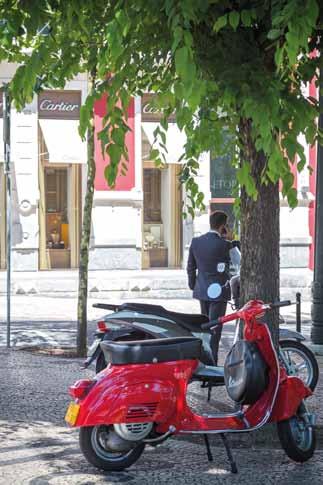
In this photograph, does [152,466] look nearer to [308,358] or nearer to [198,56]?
[198,56]

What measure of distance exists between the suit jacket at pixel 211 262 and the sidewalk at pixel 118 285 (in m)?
10.4

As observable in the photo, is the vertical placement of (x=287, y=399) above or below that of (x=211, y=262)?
below

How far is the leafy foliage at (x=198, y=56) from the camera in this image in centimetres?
529

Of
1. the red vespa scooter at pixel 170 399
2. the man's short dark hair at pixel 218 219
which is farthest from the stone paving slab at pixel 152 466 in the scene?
the man's short dark hair at pixel 218 219

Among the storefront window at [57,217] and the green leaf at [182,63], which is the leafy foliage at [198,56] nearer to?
the green leaf at [182,63]

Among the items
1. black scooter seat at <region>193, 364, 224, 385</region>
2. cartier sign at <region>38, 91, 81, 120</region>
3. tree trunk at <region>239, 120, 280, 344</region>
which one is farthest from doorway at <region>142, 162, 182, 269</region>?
tree trunk at <region>239, 120, 280, 344</region>

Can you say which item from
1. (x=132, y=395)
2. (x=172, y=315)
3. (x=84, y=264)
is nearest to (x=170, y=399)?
(x=132, y=395)

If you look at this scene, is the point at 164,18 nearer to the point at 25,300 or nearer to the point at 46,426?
the point at 46,426

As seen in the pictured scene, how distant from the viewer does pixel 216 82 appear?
6227mm

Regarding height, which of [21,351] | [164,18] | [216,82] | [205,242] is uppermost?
[164,18]

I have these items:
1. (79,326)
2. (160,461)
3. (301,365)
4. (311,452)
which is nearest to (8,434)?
(160,461)

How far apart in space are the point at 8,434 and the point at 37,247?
15029 mm

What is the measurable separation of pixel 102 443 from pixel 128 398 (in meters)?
0.38

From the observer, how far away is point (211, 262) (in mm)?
10180
